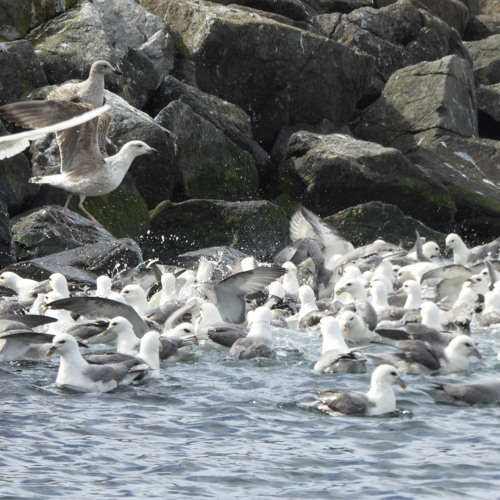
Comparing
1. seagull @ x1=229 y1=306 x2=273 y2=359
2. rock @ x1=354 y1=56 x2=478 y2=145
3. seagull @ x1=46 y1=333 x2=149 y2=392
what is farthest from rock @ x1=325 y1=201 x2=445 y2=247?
seagull @ x1=46 y1=333 x2=149 y2=392

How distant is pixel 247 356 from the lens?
1012cm

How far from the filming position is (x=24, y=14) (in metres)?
21.1

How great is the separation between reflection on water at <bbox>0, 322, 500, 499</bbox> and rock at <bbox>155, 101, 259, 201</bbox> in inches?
Result: 439

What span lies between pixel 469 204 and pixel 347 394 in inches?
609

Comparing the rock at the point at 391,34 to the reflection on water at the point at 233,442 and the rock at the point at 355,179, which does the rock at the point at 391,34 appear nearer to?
the rock at the point at 355,179

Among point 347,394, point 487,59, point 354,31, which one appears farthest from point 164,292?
point 487,59

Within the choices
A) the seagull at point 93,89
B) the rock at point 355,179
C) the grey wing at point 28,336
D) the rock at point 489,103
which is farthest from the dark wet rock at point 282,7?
the grey wing at point 28,336

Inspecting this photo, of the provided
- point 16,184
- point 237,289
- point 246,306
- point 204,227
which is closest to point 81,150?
point 16,184

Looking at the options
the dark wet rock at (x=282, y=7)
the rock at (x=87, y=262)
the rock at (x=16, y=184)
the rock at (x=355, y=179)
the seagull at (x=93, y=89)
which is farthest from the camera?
the dark wet rock at (x=282, y=7)

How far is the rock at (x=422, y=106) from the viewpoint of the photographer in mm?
26406

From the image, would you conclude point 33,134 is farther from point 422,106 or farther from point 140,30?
point 422,106

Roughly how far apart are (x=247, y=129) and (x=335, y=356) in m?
13.6

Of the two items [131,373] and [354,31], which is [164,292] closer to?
[131,373]

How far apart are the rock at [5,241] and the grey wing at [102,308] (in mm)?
→ 3902
